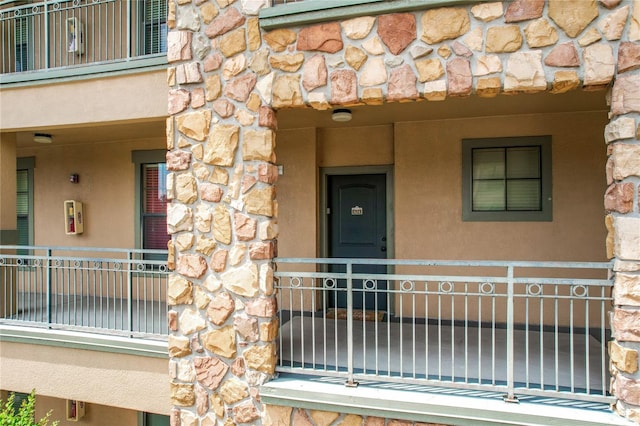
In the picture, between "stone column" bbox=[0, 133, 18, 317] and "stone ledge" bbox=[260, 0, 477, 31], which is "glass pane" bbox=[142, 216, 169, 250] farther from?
"stone ledge" bbox=[260, 0, 477, 31]

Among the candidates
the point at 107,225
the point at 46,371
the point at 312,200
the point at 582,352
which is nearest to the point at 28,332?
the point at 46,371

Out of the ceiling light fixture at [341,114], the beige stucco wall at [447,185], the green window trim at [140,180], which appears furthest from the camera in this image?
the green window trim at [140,180]

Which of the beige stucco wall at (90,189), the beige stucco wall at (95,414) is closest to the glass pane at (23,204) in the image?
the beige stucco wall at (90,189)

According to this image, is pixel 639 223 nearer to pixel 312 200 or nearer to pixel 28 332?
pixel 312 200

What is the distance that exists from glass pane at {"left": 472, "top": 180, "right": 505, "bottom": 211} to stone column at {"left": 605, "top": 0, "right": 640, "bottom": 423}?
2.31 metres

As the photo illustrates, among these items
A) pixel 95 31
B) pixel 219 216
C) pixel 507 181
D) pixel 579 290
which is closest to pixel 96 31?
pixel 95 31

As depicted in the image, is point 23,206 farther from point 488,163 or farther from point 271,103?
point 488,163

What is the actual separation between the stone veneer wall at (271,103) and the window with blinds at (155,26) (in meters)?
2.49

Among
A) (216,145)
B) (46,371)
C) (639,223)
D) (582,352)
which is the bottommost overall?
(46,371)

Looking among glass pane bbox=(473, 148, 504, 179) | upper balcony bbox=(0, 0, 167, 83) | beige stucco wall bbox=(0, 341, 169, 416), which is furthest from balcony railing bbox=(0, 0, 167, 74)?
glass pane bbox=(473, 148, 504, 179)

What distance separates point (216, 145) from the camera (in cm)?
368

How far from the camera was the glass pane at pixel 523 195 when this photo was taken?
5.17 metres

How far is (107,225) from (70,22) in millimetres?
3103

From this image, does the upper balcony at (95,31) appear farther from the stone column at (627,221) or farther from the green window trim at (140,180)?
the stone column at (627,221)
